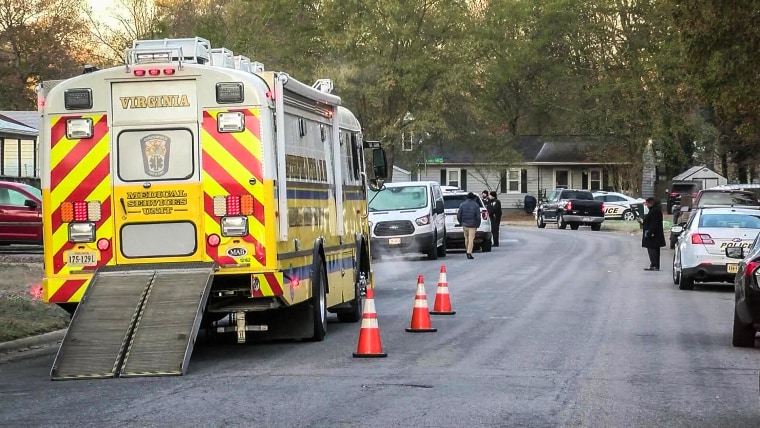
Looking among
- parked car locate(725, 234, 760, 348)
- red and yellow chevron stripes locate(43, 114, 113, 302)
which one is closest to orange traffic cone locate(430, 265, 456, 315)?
parked car locate(725, 234, 760, 348)

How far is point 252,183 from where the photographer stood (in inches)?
507

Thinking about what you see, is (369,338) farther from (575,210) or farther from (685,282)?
(575,210)

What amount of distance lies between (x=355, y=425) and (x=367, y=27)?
53.5 metres

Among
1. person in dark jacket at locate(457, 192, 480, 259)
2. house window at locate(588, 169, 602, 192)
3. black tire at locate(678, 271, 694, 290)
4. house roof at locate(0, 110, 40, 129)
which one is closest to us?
black tire at locate(678, 271, 694, 290)

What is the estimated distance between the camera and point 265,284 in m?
12.9

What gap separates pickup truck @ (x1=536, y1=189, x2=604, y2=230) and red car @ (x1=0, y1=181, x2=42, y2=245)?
30.6m

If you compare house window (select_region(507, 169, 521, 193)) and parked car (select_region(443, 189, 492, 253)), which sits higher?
house window (select_region(507, 169, 521, 193))

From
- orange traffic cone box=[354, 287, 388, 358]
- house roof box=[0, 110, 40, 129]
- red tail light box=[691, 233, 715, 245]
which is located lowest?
orange traffic cone box=[354, 287, 388, 358]

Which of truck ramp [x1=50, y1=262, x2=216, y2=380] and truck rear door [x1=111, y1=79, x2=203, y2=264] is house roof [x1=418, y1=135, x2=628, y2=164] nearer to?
truck rear door [x1=111, y1=79, x2=203, y2=264]

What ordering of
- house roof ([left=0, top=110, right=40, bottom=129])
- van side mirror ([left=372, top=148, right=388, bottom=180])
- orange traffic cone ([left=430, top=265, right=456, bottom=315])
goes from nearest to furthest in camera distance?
orange traffic cone ([left=430, top=265, right=456, bottom=315])
van side mirror ([left=372, top=148, right=388, bottom=180])
house roof ([left=0, top=110, right=40, bottom=129])

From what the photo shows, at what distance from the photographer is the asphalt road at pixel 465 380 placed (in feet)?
31.2

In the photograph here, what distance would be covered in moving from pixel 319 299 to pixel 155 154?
8.98ft

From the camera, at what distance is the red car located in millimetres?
30047

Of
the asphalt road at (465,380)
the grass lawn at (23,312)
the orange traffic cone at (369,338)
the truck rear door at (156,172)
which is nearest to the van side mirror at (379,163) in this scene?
the asphalt road at (465,380)
